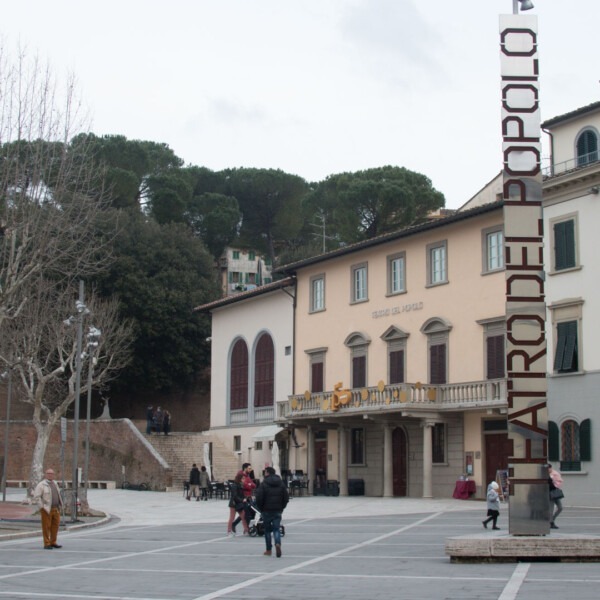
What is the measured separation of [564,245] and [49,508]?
844 inches

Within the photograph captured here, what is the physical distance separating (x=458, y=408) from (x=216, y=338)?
69.3ft

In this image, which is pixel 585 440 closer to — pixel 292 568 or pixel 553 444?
pixel 553 444

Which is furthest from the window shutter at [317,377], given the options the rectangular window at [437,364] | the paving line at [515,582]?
the paving line at [515,582]

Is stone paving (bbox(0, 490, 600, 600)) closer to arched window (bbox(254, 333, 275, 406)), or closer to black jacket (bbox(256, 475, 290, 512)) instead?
black jacket (bbox(256, 475, 290, 512))

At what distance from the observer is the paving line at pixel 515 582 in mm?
13000

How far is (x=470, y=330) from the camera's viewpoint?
1554 inches

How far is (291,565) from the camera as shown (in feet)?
58.2

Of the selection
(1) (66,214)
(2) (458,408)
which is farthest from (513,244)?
(2) (458,408)

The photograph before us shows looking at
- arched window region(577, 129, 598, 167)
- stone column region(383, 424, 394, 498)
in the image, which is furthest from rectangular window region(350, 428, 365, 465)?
arched window region(577, 129, 598, 167)

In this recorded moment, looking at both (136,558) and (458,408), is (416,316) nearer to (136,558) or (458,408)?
(458,408)

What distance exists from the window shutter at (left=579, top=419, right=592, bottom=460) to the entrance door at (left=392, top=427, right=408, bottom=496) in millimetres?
8833

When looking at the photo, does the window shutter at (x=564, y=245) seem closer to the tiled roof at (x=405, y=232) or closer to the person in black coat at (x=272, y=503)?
the tiled roof at (x=405, y=232)

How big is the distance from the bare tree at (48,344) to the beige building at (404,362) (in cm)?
972

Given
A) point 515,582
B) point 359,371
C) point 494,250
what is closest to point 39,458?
point 359,371
